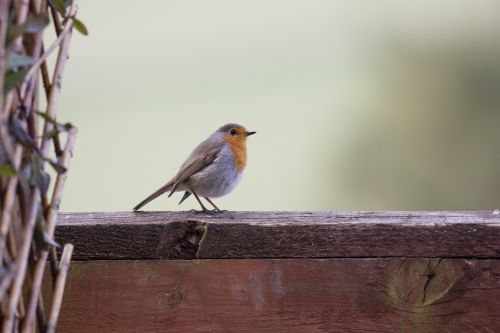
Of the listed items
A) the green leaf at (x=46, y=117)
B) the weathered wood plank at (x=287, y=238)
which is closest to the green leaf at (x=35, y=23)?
the green leaf at (x=46, y=117)

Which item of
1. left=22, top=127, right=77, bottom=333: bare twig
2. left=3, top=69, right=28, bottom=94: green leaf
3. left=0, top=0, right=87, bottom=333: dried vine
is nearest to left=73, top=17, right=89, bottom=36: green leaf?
left=0, top=0, right=87, bottom=333: dried vine

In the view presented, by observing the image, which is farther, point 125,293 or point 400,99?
point 400,99

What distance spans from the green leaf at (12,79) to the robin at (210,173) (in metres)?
4.21

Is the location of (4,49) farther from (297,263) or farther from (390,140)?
(390,140)

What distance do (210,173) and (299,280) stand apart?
3.66 m

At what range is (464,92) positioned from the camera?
8758mm

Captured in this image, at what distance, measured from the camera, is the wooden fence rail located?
1801mm

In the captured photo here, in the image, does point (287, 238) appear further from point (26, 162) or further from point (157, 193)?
point (157, 193)

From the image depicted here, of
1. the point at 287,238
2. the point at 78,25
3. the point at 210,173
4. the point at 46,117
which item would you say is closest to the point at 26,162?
the point at 46,117

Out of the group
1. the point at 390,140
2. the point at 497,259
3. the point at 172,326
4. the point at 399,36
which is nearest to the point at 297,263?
the point at 172,326

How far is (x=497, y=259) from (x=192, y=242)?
24.3 inches

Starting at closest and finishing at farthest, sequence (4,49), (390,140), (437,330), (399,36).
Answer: (4,49)
(437,330)
(390,140)
(399,36)

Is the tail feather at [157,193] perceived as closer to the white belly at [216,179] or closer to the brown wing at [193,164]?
the brown wing at [193,164]

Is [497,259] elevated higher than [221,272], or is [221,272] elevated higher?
[497,259]
